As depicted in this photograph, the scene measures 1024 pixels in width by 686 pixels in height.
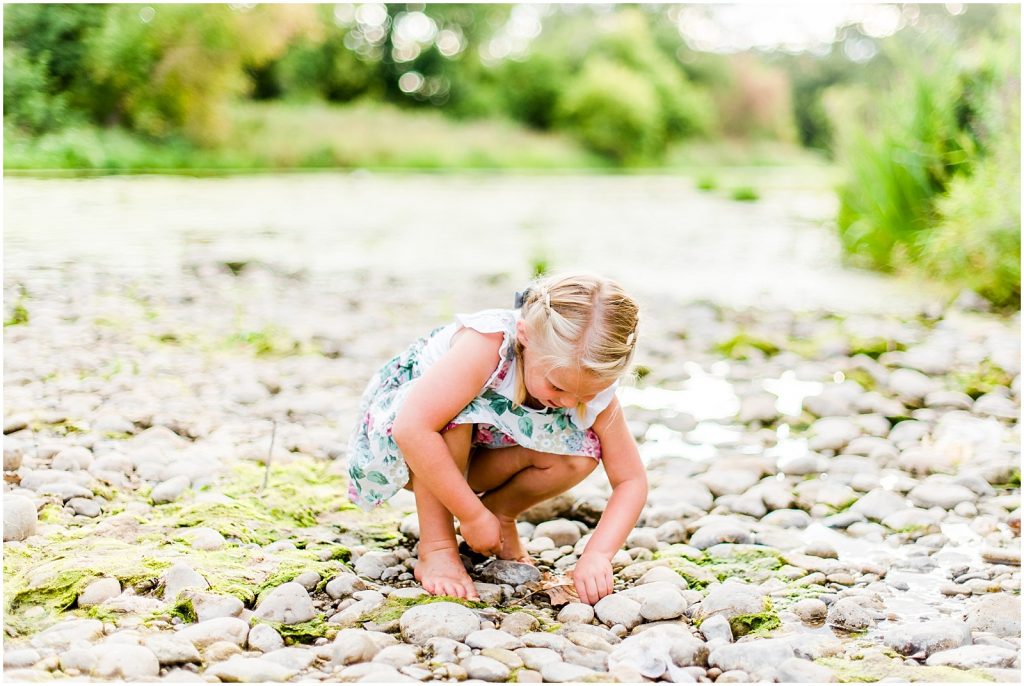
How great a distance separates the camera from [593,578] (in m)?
1.92

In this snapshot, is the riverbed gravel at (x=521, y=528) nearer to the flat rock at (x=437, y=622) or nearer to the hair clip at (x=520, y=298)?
the flat rock at (x=437, y=622)

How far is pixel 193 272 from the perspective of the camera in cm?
541

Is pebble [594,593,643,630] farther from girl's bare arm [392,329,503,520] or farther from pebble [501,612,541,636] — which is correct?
girl's bare arm [392,329,503,520]

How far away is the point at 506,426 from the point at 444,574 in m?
0.33

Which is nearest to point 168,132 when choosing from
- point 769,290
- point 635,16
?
point 769,290

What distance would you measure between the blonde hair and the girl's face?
0.05 feet

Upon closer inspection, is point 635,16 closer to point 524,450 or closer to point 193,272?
point 193,272

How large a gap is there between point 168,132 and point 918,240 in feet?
17.3

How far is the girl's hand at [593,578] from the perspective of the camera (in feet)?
6.27

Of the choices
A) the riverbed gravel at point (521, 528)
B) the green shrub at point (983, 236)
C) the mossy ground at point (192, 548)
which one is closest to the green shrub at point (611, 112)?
the green shrub at point (983, 236)

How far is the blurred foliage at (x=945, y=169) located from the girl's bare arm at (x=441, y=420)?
13.0 feet

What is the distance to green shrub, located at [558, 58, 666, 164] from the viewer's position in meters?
20.4

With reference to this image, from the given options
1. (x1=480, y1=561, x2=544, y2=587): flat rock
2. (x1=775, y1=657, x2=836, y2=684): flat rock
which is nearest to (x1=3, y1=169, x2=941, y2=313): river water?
(x1=480, y1=561, x2=544, y2=587): flat rock

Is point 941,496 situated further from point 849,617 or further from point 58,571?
point 58,571
